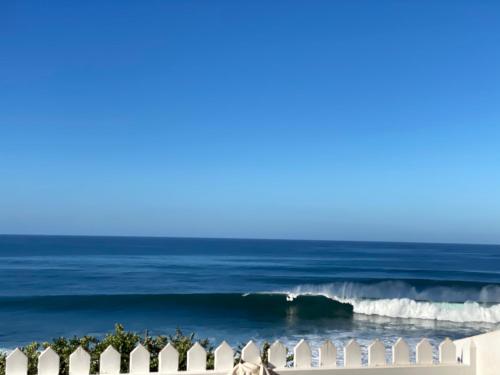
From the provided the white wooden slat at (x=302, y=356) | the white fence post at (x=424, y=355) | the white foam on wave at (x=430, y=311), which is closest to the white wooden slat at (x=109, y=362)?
the white wooden slat at (x=302, y=356)

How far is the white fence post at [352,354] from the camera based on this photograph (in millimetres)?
3170

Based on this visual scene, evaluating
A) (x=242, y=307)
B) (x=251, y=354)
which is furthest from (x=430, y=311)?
(x=251, y=354)

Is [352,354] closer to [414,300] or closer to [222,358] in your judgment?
[222,358]

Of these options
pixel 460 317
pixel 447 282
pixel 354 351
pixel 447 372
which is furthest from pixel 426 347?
pixel 447 282

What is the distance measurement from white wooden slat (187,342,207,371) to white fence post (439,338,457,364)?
1.62m

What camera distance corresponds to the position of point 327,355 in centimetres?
312

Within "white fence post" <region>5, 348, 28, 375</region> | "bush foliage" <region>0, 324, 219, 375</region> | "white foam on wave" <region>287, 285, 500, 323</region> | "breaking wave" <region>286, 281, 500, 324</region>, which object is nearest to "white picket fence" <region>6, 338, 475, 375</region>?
"white fence post" <region>5, 348, 28, 375</region>

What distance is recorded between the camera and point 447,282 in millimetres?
30812

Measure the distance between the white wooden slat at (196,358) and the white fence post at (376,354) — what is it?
108 cm

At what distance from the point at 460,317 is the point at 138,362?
18049mm

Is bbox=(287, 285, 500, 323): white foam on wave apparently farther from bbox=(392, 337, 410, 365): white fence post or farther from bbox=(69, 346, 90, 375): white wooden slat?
bbox=(69, 346, 90, 375): white wooden slat

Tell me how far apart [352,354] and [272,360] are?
1.73 ft

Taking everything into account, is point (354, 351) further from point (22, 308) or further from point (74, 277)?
point (74, 277)

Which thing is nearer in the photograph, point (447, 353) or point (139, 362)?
point (139, 362)
